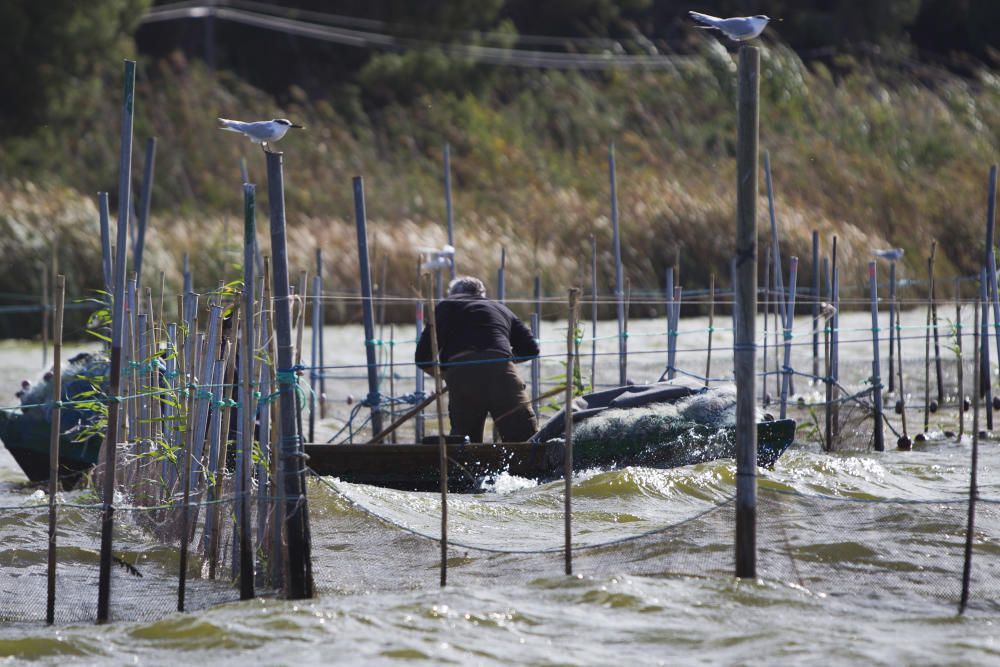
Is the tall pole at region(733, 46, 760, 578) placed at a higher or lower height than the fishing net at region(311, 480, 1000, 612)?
higher

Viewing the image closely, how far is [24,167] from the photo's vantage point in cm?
2395

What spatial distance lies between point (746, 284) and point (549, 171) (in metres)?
17.7

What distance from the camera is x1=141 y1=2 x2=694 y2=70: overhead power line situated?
1144 inches

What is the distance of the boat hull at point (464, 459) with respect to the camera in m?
8.49

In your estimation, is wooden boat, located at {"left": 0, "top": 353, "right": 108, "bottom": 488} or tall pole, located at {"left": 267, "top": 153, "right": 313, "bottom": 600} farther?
wooden boat, located at {"left": 0, "top": 353, "right": 108, "bottom": 488}

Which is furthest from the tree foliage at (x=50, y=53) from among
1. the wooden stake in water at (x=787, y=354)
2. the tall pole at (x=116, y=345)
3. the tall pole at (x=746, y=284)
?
the tall pole at (x=746, y=284)

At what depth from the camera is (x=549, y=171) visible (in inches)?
910

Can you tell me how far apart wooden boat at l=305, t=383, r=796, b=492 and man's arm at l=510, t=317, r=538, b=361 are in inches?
28.6

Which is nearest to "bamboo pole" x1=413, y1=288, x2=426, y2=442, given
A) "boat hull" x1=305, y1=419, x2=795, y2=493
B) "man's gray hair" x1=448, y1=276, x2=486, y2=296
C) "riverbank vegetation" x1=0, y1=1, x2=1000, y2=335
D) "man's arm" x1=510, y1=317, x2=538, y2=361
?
"man's gray hair" x1=448, y1=276, x2=486, y2=296

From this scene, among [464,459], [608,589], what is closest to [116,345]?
[608,589]

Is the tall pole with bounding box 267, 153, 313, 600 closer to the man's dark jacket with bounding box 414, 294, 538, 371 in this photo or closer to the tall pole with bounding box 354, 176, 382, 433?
the man's dark jacket with bounding box 414, 294, 538, 371

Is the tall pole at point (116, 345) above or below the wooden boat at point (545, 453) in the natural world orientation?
above

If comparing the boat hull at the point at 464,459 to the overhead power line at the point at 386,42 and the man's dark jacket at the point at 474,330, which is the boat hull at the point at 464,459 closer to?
the man's dark jacket at the point at 474,330

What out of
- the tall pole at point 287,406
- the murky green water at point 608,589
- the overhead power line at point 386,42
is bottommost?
the murky green water at point 608,589
